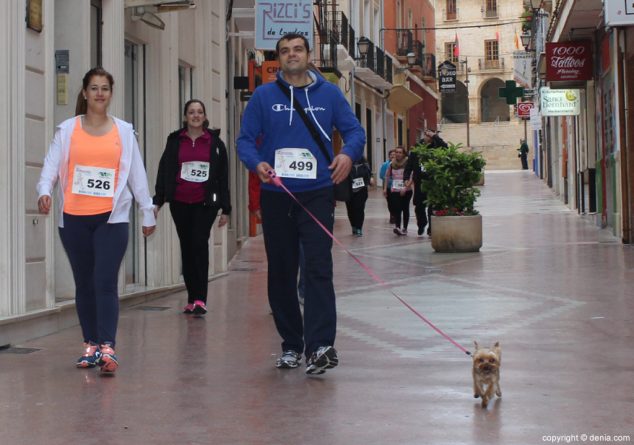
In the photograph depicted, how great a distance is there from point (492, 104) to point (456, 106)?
2609mm

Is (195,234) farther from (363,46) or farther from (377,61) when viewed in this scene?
(377,61)

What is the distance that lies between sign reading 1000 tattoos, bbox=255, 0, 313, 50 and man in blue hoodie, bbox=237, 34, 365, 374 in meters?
9.49

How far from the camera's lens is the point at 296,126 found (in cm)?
654

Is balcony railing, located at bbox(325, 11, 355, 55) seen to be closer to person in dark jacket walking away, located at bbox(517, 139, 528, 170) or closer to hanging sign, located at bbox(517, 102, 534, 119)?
hanging sign, located at bbox(517, 102, 534, 119)

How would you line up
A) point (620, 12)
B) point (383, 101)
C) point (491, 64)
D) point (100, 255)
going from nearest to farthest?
1. point (100, 255)
2. point (620, 12)
3. point (383, 101)
4. point (491, 64)

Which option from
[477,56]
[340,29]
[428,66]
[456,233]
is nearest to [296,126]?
[456,233]

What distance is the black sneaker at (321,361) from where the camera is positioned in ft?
20.9

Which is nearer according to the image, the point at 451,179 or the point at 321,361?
the point at 321,361

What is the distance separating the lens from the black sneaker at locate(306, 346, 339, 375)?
6.37 m

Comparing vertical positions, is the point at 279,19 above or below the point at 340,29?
below

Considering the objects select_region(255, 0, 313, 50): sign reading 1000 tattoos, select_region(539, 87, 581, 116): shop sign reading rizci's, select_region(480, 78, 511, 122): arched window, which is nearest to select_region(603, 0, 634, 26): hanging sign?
select_region(255, 0, 313, 50): sign reading 1000 tattoos

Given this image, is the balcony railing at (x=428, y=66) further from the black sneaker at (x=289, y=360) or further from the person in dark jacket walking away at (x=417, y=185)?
the black sneaker at (x=289, y=360)

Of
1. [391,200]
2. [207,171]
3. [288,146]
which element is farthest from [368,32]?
[288,146]

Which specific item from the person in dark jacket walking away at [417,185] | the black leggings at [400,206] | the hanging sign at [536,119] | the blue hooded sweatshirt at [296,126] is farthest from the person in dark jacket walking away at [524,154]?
the blue hooded sweatshirt at [296,126]
